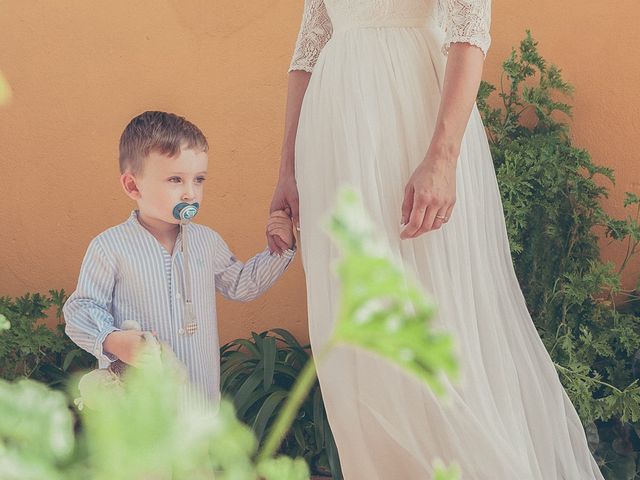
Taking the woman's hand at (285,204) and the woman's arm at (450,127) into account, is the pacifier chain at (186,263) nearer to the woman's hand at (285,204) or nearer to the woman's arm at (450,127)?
the woman's hand at (285,204)

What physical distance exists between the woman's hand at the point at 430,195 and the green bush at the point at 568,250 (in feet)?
3.62

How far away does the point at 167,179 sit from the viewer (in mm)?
2109

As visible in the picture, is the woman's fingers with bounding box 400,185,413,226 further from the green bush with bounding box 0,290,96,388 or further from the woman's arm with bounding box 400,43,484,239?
the green bush with bounding box 0,290,96,388

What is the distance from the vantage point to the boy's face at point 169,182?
210 centimetres

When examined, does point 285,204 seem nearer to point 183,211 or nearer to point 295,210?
point 295,210

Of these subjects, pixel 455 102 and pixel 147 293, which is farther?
pixel 147 293

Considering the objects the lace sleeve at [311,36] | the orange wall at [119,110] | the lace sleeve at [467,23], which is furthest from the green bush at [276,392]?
the lace sleeve at [467,23]

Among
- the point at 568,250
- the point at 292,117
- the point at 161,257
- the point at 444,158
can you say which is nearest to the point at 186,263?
the point at 161,257

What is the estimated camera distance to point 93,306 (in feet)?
6.63

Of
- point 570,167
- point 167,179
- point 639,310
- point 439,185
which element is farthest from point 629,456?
point 167,179

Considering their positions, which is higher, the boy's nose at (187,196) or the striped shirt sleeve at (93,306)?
the boy's nose at (187,196)

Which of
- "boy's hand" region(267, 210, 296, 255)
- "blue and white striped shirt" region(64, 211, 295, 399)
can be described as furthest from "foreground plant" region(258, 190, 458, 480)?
"boy's hand" region(267, 210, 296, 255)

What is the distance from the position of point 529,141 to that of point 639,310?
69 cm

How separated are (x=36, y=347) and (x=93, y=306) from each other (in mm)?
1565
